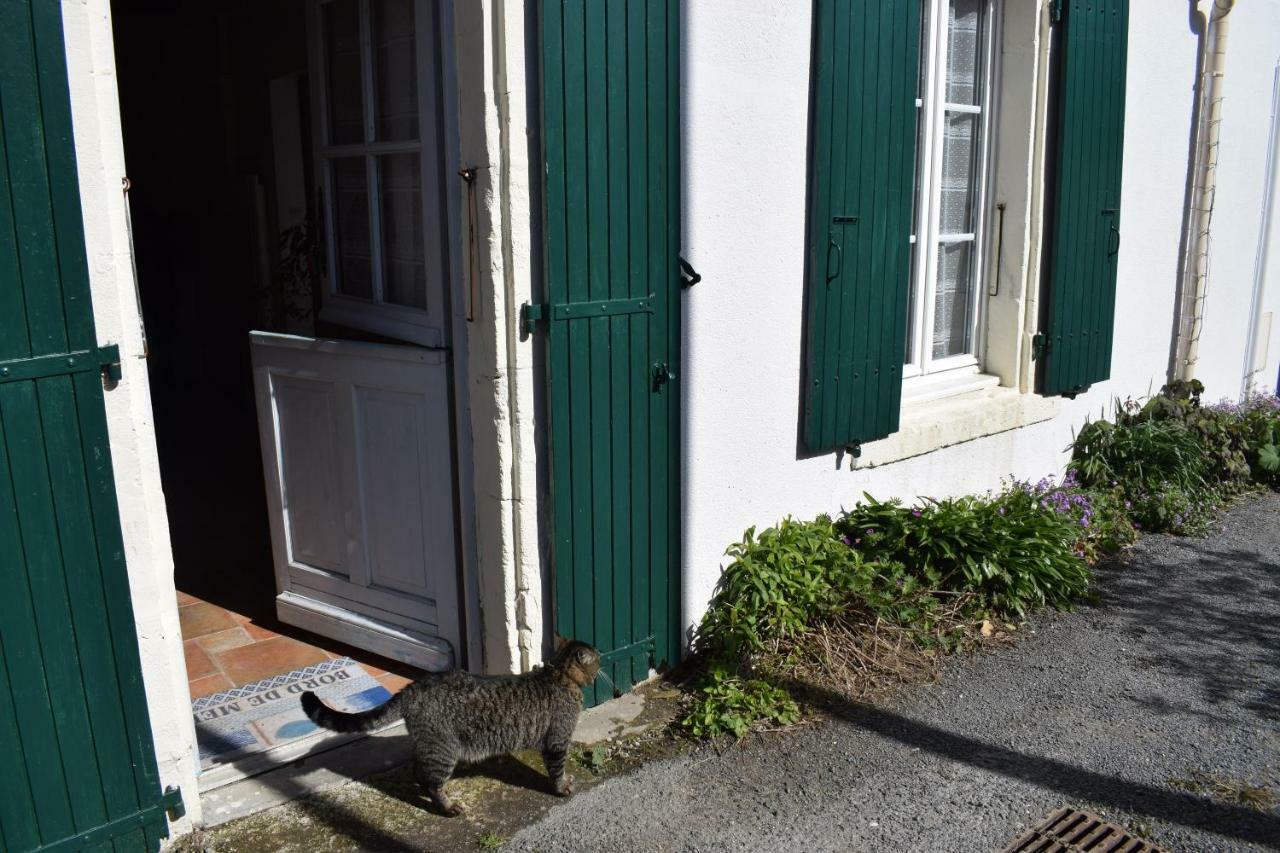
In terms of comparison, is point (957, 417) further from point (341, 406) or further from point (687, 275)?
point (341, 406)

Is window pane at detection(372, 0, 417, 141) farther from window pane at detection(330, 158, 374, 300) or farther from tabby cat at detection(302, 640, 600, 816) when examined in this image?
tabby cat at detection(302, 640, 600, 816)

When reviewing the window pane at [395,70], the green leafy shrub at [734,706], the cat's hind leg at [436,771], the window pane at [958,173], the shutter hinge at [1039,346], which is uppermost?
the window pane at [395,70]

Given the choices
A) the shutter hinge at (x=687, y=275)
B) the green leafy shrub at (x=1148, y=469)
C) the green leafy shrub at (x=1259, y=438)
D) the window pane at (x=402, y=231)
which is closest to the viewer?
the shutter hinge at (x=687, y=275)

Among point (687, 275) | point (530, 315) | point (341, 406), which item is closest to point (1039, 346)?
point (687, 275)

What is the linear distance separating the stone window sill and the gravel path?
98cm

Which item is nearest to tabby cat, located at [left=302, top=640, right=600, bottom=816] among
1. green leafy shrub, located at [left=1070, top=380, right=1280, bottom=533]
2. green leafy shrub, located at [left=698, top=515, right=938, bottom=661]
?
green leafy shrub, located at [left=698, top=515, right=938, bottom=661]

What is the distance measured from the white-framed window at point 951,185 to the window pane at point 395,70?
8.06ft

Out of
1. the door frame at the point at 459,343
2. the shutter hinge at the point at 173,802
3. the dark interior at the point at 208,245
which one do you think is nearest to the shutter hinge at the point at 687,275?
the door frame at the point at 459,343

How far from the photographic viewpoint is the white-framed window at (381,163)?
3.62 meters

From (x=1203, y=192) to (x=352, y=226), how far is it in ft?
18.0

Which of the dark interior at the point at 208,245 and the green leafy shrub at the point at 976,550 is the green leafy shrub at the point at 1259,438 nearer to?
the green leafy shrub at the point at 976,550

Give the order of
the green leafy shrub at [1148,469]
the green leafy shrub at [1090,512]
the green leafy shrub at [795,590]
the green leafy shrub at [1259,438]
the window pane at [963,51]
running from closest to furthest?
1. the green leafy shrub at [795,590]
2. the window pane at [963,51]
3. the green leafy shrub at [1090,512]
4. the green leafy shrub at [1148,469]
5. the green leafy shrub at [1259,438]

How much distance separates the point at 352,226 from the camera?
14.1ft

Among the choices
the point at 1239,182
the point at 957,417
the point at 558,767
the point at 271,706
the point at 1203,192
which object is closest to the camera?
the point at 558,767
